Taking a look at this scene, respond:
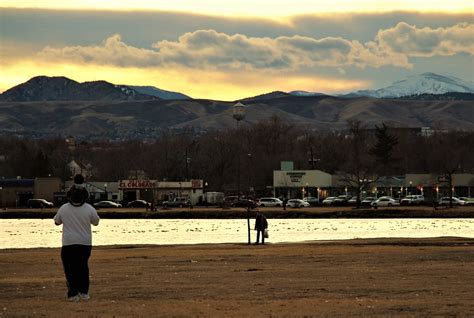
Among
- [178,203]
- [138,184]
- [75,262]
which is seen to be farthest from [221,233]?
[138,184]

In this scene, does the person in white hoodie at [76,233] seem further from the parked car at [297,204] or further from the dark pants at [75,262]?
the parked car at [297,204]

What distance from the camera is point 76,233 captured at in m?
19.8

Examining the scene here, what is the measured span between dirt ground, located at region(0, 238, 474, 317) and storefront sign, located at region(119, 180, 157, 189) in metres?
120

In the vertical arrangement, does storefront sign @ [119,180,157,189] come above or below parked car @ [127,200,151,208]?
above

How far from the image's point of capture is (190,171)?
19312 cm

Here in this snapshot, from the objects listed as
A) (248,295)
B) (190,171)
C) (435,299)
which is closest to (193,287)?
(248,295)

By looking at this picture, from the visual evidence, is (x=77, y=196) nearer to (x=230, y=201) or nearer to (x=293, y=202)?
(x=293, y=202)

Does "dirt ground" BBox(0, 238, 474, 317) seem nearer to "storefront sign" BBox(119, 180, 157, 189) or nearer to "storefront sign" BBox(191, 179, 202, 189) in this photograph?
"storefront sign" BBox(119, 180, 157, 189)

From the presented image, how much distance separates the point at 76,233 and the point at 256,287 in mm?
4908

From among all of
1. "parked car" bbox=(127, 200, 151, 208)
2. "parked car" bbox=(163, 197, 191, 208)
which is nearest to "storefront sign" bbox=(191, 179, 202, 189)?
"parked car" bbox=(163, 197, 191, 208)

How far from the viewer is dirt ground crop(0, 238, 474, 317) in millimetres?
18641

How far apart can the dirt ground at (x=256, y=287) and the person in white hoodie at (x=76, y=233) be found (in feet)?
1.92

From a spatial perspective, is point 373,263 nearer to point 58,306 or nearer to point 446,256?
point 446,256

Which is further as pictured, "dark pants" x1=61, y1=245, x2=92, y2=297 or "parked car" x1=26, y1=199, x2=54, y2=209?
"parked car" x1=26, y1=199, x2=54, y2=209
